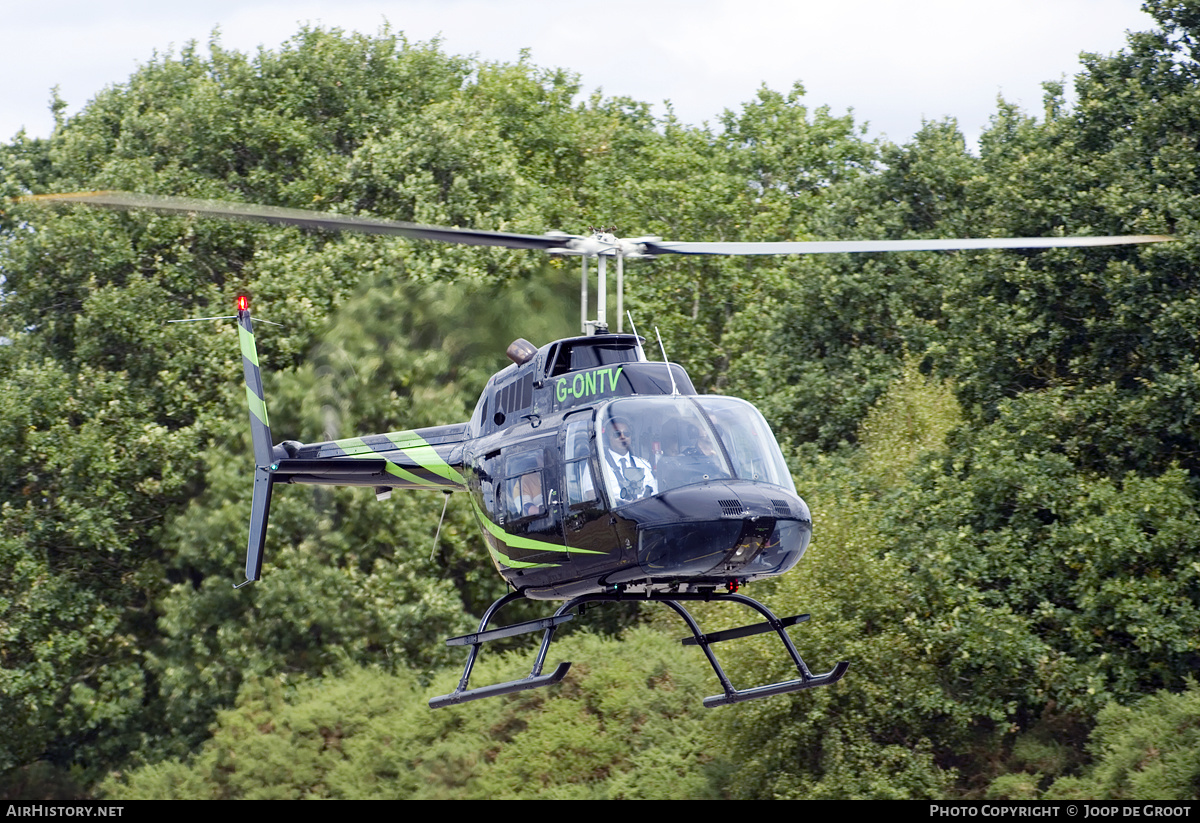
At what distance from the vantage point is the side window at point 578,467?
36.3ft

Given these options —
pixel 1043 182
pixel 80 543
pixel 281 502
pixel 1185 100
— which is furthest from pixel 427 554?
pixel 1185 100

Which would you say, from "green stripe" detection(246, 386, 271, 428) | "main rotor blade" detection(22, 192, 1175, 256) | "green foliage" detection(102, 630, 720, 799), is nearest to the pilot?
"main rotor blade" detection(22, 192, 1175, 256)

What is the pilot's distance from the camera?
1076 cm

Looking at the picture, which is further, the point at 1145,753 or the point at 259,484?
the point at 1145,753

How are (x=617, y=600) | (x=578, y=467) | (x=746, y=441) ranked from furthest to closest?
(x=617, y=600) < (x=578, y=467) < (x=746, y=441)

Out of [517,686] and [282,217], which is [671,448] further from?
[282,217]

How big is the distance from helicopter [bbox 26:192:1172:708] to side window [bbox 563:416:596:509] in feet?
0.04

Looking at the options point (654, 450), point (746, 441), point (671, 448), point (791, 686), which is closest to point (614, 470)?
point (654, 450)

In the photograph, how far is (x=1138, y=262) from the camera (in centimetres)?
2186

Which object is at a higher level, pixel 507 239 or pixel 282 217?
pixel 282 217

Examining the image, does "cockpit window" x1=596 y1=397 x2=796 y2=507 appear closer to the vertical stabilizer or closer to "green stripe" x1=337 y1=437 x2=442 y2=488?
"green stripe" x1=337 y1=437 x2=442 y2=488

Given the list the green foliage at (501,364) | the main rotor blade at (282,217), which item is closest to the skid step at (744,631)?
the main rotor blade at (282,217)

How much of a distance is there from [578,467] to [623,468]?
0.48 meters

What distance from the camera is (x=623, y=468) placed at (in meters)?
10.9
